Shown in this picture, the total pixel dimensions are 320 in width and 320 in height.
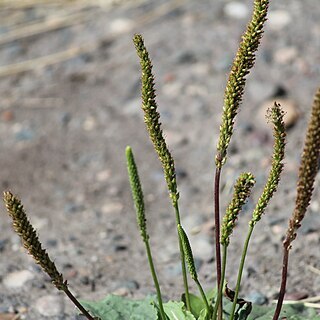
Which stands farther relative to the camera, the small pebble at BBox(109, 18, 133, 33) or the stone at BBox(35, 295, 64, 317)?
the small pebble at BBox(109, 18, 133, 33)

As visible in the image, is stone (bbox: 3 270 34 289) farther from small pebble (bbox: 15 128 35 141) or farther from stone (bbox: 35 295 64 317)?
small pebble (bbox: 15 128 35 141)

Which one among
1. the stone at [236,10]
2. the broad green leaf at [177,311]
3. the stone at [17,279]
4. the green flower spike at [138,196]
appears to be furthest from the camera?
the stone at [236,10]

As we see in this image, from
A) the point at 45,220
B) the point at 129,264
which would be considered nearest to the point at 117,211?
the point at 45,220

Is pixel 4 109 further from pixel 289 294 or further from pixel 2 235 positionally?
pixel 289 294

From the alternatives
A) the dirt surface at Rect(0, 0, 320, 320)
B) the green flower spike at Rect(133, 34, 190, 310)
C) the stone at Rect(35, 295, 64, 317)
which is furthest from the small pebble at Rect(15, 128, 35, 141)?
the green flower spike at Rect(133, 34, 190, 310)

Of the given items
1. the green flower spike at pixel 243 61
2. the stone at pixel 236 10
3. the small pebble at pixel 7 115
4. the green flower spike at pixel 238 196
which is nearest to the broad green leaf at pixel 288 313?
the green flower spike at pixel 238 196

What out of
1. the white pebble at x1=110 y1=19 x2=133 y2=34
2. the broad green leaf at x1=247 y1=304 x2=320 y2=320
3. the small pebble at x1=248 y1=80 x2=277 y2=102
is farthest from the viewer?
the white pebble at x1=110 y1=19 x2=133 y2=34

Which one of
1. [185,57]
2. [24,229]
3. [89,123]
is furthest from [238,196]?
[185,57]

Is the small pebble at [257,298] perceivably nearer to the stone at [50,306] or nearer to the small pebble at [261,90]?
the stone at [50,306]
